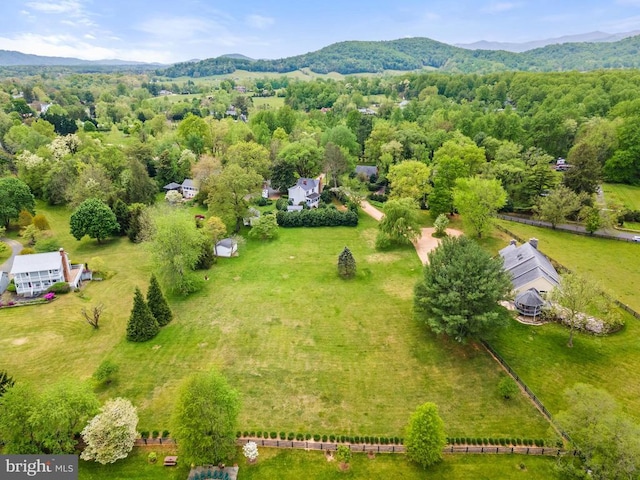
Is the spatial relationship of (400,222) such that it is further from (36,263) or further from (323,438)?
(36,263)

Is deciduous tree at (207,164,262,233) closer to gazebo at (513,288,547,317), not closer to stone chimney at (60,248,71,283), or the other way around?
stone chimney at (60,248,71,283)

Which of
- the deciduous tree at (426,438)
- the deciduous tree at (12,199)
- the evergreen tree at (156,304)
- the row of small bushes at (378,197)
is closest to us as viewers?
the deciduous tree at (426,438)

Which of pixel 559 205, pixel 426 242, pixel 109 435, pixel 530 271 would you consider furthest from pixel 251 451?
pixel 559 205

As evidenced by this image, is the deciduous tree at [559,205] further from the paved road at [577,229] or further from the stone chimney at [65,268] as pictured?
the stone chimney at [65,268]

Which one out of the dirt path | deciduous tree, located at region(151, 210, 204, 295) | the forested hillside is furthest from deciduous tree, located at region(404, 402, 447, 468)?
the forested hillside

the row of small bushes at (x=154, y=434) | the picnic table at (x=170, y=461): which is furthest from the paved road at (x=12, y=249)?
the picnic table at (x=170, y=461)

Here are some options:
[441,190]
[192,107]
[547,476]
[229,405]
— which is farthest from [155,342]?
[192,107]
